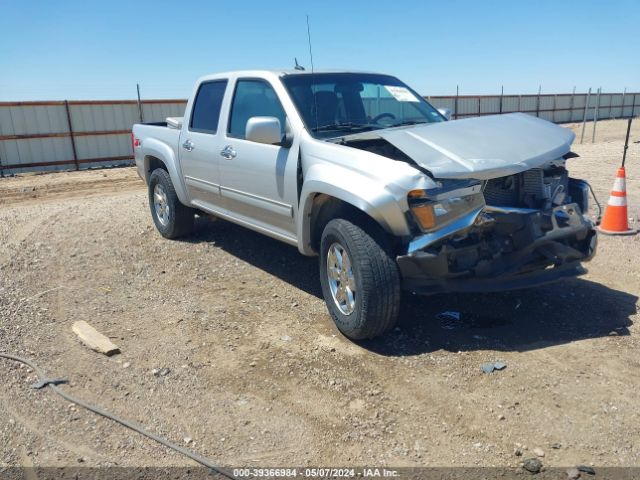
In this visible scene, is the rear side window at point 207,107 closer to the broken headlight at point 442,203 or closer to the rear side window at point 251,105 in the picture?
the rear side window at point 251,105

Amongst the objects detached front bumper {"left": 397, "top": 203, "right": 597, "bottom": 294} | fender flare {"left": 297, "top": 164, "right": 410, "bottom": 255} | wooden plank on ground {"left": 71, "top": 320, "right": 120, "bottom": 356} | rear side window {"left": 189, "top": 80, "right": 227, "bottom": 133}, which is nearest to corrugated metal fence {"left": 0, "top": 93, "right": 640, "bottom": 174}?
rear side window {"left": 189, "top": 80, "right": 227, "bottom": 133}

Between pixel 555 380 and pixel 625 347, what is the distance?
78 centimetres

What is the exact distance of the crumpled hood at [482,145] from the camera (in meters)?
3.56

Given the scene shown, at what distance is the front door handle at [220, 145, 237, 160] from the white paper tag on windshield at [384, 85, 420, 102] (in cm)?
162

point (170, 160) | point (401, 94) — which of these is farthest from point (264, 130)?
point (170, 160)

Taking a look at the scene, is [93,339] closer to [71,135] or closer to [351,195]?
[351,195]

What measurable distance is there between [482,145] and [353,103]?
1.60 m

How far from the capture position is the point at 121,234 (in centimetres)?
711

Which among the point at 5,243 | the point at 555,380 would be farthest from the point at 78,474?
the point at 5,243

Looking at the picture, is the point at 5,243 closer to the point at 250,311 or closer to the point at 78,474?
the point at 250,311

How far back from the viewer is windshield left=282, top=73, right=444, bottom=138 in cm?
468

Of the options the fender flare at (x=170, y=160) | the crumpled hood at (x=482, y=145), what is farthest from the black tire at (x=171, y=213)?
the crumpled hood at (x=482, y=145)

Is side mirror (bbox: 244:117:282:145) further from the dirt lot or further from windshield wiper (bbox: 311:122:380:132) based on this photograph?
the dirt lot

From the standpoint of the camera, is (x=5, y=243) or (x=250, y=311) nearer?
(x=250, y=311)
